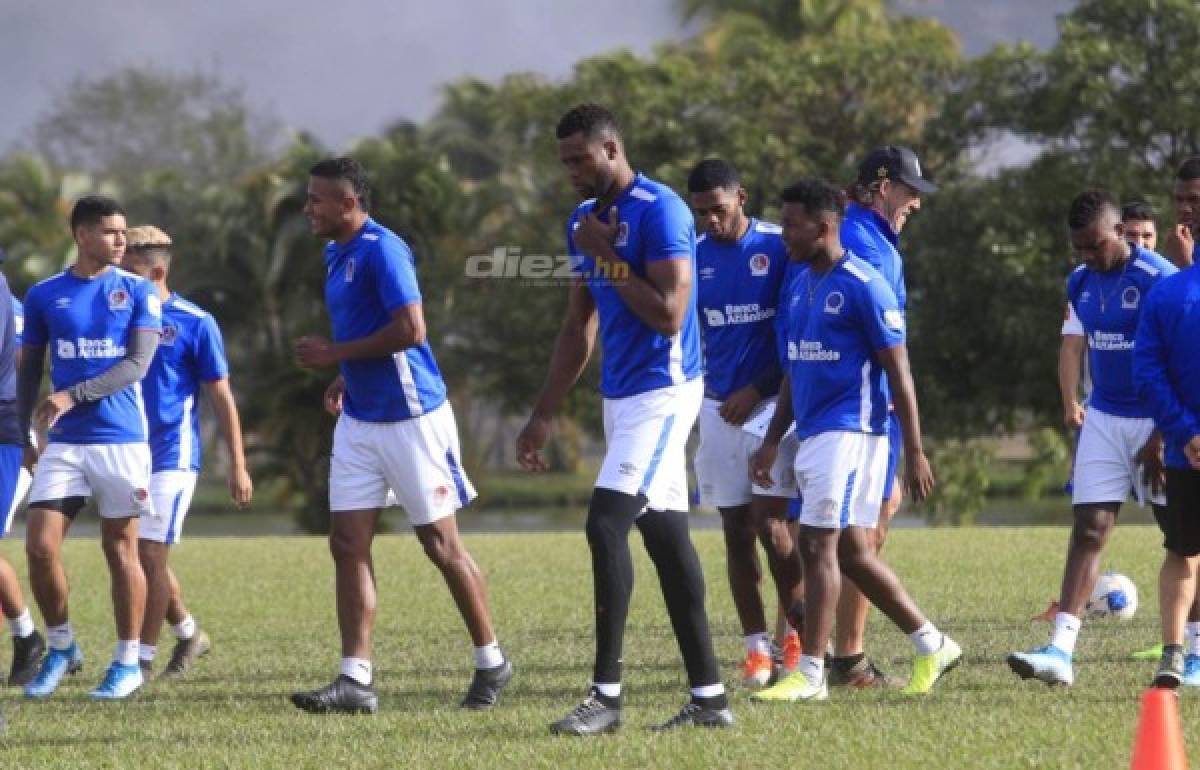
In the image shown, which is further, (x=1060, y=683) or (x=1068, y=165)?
(x=1068, y=165)

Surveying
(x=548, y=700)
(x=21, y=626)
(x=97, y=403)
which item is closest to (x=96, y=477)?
(x=97, y=403)

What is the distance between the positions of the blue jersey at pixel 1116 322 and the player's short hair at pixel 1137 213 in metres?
0.92

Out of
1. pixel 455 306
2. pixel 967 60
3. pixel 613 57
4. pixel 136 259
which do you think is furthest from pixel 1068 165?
pixel 136 259

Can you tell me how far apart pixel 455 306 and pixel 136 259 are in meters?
37.5

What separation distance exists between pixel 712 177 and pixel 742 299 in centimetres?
63

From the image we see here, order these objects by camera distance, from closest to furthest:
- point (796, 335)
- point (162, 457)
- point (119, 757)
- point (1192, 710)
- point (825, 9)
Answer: point (119, 757) < point (1192, 710) < point (796, 335) < point (162, 457) < point (825, 9)

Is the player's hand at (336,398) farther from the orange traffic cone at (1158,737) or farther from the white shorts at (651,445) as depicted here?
the orange traffic cone at (1158,737)

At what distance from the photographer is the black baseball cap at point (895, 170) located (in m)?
9.37

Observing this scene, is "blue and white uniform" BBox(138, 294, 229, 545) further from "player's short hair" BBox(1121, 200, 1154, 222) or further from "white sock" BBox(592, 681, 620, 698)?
"player's short hair" BBox(1121, 200, 1154, 222)

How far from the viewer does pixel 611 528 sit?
25.3 ft

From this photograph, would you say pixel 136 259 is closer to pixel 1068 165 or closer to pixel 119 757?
pixel 119 757

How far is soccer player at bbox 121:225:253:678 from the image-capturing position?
404 inches

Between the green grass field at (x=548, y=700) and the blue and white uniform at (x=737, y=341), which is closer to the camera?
the green grass field at (x=548, y=700)

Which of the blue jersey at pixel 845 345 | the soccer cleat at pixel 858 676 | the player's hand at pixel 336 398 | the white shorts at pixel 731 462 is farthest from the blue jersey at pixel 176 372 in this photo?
the soccer cleat at pixel 858 676
